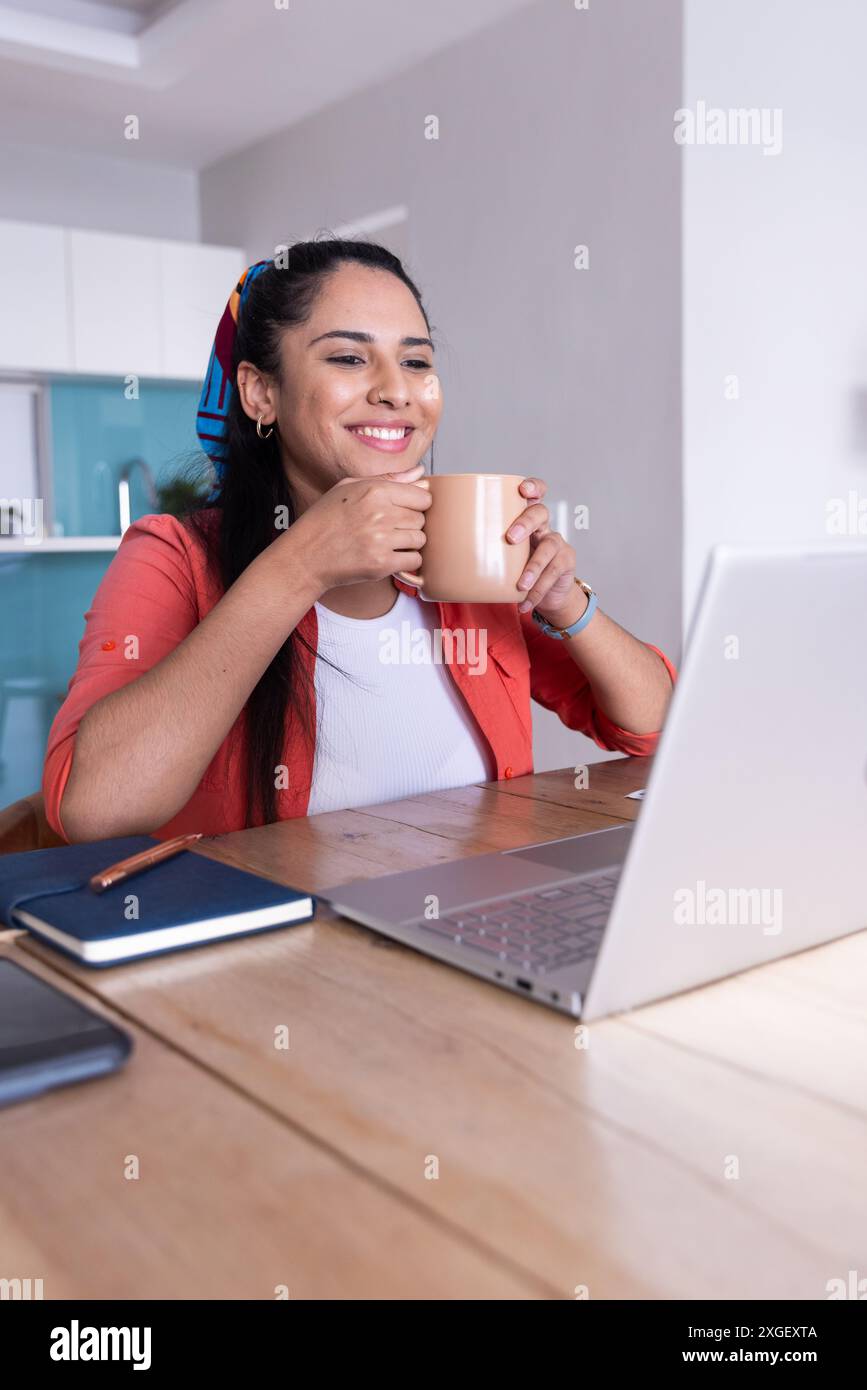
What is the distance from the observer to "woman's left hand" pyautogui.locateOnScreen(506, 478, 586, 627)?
46.8 inches

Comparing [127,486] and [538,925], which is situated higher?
[127,486]

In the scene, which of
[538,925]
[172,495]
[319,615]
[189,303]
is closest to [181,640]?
[319,615]

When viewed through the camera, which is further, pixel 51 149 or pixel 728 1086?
pixel 51 149

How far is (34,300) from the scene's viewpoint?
385cm

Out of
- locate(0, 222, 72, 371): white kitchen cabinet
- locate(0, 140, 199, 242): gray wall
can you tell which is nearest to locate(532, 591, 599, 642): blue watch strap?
locate(0, 222, 72, 371): white kitchen cabinet

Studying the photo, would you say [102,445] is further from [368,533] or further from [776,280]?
[368,533]

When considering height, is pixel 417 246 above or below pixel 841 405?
above

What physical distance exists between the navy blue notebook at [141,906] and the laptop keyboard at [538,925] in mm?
119

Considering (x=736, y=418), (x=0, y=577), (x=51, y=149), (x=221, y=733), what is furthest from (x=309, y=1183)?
(x=51, y=149)

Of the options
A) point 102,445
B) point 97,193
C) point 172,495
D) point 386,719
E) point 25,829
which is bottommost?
point 25,829

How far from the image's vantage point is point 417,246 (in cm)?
366

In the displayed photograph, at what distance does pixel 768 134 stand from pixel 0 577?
2.73 metres

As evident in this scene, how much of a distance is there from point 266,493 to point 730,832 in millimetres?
1107

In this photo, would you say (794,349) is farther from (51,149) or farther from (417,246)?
(51,149)
